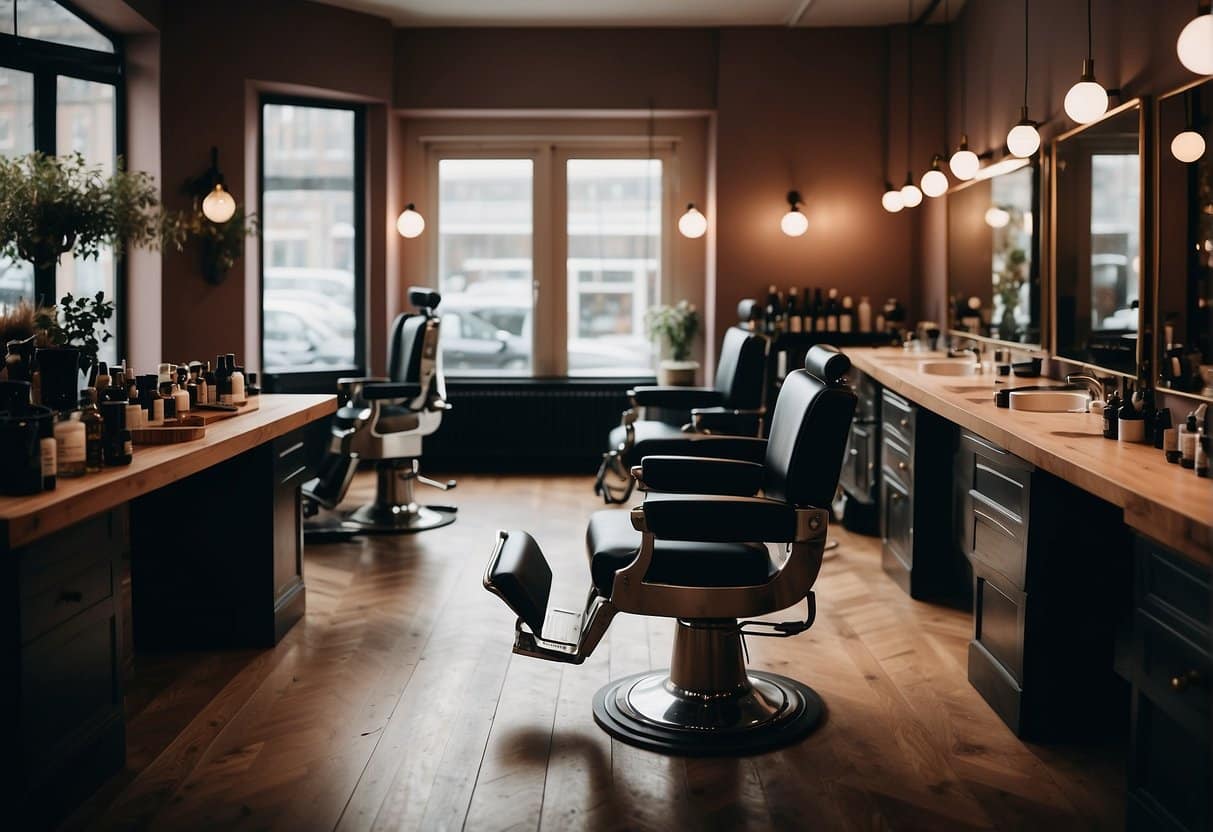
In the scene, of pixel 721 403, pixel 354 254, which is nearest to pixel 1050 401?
pixel 721 403

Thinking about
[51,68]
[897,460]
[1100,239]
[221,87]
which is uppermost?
[221,87]

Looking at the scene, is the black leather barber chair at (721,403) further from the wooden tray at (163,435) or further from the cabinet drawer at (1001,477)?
the wooden tray at (163,435)

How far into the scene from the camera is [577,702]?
11.7 feet

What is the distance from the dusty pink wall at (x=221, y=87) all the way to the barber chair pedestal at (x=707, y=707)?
426 centimetres

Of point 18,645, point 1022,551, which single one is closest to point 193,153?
point 18,645

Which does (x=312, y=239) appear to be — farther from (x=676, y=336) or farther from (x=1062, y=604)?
(x=1062, y=604)

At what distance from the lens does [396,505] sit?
6324mm

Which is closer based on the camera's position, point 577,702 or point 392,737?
point 392,737

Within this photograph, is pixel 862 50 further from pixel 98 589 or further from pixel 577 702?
pixel 98 589

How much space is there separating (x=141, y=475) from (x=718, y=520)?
144cm

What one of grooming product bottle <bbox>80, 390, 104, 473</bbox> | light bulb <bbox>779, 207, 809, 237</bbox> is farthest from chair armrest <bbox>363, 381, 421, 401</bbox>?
grooming product bottle <bbox>80, 390, 104, 473</bbox>

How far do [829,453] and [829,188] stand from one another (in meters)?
4.82

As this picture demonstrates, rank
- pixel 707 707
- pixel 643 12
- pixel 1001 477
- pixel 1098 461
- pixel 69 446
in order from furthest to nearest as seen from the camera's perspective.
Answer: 1. pixel 643 12
2. pixel 1001 477
3. pixel 707 707
4. pixel 1098 461
5. pixel 69 446

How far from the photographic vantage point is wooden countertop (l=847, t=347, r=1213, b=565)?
226 centimetres
